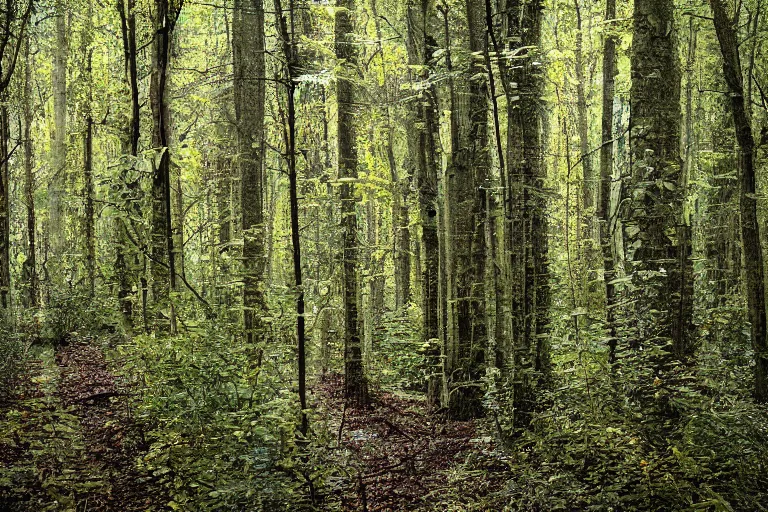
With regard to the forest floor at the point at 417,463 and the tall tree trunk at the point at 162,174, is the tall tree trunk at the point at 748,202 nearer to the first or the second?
the forest floor at the point at 417,463

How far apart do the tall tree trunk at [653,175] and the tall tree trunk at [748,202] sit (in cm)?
75

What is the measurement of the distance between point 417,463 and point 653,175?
413cm

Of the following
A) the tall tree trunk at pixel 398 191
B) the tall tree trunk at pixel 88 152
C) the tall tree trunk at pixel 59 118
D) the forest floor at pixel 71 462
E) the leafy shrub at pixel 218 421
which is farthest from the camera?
the tall tree trunk at pixel 59 118

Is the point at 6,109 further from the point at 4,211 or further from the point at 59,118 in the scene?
the point at 59,118

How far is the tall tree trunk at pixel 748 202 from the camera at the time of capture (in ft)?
21.2

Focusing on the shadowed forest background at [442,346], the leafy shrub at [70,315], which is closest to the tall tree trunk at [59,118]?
the leafy shrub at [70,315]

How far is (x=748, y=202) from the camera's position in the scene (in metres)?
6.61

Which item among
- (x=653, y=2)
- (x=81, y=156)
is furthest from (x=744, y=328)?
(x=81, y=156)

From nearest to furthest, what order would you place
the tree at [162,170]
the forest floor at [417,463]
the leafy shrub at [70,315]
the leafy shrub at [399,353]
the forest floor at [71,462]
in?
the forest floor at [71,462], the forest floor at [417,463], the tree at [162,170], the leafy shrub at [399,353], the leafy shrub at [70,315]

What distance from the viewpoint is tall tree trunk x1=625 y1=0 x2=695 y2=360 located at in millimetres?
6035

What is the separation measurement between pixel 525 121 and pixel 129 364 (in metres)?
5.43

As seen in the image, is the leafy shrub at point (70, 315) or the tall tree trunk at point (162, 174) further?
the leafy shrub at point (70, 315)

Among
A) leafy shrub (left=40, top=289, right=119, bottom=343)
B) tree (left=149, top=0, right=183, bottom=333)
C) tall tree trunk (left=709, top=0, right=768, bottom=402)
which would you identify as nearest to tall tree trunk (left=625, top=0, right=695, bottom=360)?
tall tree trunk (left=709, top=0, right=768, bottom=402)

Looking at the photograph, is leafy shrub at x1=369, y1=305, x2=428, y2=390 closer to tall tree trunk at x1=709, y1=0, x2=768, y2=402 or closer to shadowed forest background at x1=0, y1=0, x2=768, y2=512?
shadowed forest background at x1=0, y1=0, x2=768, y2=512
